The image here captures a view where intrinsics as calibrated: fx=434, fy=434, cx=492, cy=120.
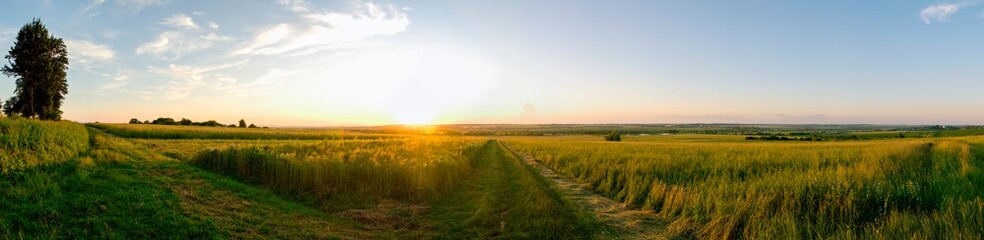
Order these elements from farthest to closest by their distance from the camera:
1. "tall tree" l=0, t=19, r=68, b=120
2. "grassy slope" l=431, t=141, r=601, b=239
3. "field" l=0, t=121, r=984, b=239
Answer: "tall tree" l=0, t=19, r=68, b=120, "grassy slope" l=431, t=141, r=601, b=239, "field" l=0, t=121, r=984, b=239

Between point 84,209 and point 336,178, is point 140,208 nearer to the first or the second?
point 84,209

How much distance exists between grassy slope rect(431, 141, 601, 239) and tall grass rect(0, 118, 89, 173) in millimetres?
8987

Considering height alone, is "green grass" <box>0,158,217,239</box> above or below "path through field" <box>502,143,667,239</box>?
above

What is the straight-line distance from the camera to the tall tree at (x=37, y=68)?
4000cm

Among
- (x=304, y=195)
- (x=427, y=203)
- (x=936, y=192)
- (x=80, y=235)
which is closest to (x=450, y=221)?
(x=427, y=203)

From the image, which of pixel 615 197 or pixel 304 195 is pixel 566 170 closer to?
pixel 615 197

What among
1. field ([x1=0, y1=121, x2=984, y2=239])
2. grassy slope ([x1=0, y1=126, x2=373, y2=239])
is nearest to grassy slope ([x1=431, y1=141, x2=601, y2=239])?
field ([x1=0, y1=121, x2=984, y2=239])

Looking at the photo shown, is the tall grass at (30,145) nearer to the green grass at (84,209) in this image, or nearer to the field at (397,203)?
the field at (397,203)

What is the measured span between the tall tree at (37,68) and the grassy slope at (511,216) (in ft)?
163

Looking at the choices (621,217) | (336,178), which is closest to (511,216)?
(621,217)

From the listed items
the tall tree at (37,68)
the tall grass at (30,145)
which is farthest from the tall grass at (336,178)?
the tall tree at (37,68)

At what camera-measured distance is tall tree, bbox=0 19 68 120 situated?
40.0m

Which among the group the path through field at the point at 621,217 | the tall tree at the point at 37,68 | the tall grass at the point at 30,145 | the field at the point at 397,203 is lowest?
the path through field at the point at 621,217

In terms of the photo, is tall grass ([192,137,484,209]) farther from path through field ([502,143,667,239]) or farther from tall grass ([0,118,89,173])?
path through field ([502,143,667,239])
